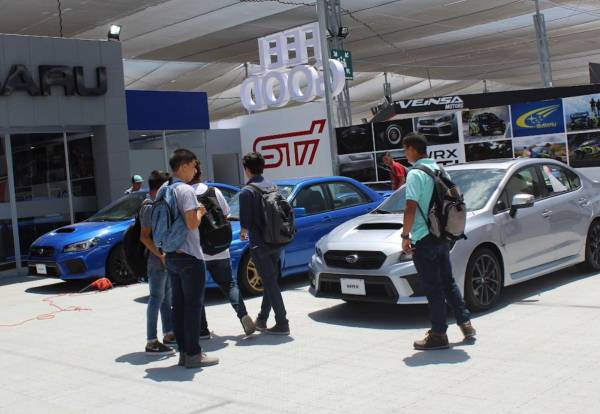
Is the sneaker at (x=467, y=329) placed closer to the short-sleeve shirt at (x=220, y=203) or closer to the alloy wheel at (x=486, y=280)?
the alloy wheel at (x=486, y=280)

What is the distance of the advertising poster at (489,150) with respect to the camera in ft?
52.8

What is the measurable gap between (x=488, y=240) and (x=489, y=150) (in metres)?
9.34

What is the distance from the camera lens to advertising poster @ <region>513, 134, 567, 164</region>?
15.3 metres

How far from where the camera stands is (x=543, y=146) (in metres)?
15.6

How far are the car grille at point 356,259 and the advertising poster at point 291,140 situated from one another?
38.9 ft

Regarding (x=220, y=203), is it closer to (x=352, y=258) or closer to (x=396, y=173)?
(x=352, y=258)

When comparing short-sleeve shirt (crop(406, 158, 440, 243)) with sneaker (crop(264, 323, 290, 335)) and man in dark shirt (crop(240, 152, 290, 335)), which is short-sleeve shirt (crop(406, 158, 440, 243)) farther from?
sneaker (crop(264, 323, 290, 335))

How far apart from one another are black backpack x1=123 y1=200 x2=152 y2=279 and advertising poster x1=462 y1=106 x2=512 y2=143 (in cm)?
1096

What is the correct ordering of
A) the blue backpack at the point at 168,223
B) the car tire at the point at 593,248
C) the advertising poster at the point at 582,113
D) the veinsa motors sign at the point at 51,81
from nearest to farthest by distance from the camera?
the blue backpack at the point at 168,223, the car tire at the point at 593,248, the veinsa motors sign at the point at 51,81, the advertising poster at the point at 582,113

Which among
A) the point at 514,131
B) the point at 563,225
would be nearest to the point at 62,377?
the point at 563,225

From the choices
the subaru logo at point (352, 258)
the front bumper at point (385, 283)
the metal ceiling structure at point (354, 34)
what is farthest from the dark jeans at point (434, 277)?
the metal ceiling structure at point (354, 34)

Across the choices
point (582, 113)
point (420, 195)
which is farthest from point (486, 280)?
point (582, 113)

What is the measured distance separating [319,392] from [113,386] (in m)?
1.67

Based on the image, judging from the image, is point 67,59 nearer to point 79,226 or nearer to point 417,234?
point 79,226
